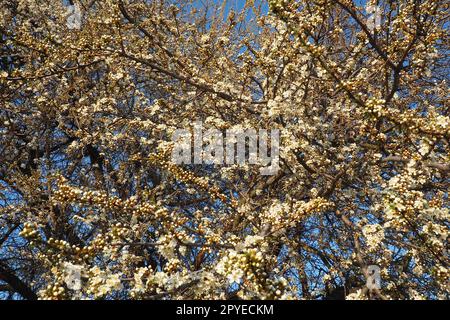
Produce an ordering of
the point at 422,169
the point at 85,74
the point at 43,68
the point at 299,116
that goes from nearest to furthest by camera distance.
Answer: the point at 422,169 < the point at 299,116 < the point at 43,68 < the point at 85,74

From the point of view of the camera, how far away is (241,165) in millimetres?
5316

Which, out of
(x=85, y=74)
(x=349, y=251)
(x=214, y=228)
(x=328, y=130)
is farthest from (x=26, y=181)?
(x=349, y=251)

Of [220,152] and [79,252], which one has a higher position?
[220,152]

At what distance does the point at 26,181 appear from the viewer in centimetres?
598

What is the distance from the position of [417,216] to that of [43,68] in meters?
4.98

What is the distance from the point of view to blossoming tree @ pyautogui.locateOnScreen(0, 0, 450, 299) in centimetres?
351

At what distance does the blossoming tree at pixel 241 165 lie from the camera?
11.5 ft

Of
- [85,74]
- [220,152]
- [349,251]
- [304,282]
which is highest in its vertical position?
[85,74]

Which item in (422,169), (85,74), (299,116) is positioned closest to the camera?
(422,169)

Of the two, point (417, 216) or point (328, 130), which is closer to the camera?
point (417, 216)

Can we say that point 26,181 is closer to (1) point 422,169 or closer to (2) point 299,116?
(2) point 299,116

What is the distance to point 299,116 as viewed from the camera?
5.17 m
